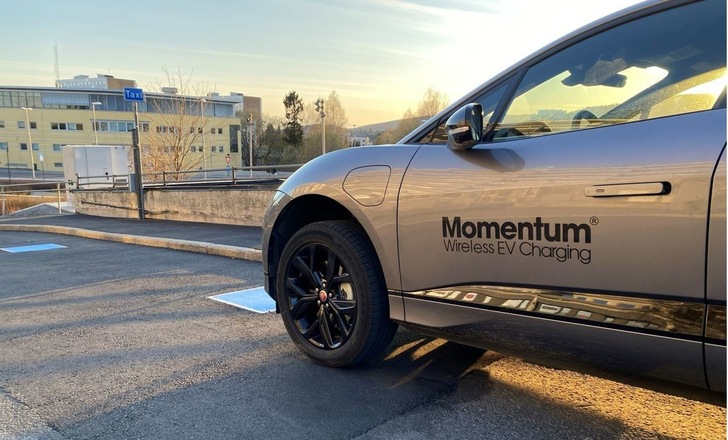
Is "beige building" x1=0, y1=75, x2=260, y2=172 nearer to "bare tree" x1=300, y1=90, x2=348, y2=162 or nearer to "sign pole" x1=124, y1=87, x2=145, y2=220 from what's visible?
"bare tree" x1=300, y1=90, x2=348, y2=162

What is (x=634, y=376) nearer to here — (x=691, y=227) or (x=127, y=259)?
(x=691, y=227)

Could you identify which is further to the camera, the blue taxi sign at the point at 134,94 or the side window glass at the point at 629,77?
the blue taxi sign at the point at 134,94

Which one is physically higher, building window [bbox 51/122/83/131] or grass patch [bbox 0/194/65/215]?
building window [bbox 51/122/83/131]

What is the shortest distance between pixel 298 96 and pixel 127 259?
3171 inches

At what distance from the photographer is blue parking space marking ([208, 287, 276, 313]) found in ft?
15.2

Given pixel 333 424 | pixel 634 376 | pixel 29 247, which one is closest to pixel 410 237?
pixel 333 424

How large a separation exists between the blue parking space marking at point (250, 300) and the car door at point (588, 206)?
2229 mm

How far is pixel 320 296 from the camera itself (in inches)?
126

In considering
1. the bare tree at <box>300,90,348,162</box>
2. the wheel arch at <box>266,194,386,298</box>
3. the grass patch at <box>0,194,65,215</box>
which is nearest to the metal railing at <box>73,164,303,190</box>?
the wheel arch at <box>266,194,386,298</box>

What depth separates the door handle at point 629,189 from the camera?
6.08 feet

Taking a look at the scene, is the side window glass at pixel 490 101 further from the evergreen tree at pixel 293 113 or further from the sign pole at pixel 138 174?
the evergreen tree at pixel 293 113

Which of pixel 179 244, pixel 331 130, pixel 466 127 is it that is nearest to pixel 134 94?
pixel 179 244

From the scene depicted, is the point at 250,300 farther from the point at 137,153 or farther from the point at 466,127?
the point at 137,153

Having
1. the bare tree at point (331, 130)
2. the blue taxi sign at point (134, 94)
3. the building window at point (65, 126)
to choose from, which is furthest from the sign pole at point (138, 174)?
the building window at point (65, 126)
